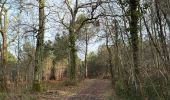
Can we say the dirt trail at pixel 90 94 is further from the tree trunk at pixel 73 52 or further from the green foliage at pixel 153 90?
the tree trunk at pixel 73 52

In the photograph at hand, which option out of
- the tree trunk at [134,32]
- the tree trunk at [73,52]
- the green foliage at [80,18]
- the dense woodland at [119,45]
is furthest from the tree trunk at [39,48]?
the green foliage at [80,18]

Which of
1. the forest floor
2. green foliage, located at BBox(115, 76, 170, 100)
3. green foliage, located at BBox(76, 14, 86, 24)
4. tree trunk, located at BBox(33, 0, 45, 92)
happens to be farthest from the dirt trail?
green foliage, located at BBox(76, 14, 86, 24)

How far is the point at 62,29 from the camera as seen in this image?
37.5 meters

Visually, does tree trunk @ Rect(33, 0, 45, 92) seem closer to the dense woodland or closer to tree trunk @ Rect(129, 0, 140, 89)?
the dense woodland

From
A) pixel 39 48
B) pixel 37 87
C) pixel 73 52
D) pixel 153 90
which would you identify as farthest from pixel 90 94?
pixel 73 52

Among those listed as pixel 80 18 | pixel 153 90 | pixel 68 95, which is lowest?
pixel 68 95

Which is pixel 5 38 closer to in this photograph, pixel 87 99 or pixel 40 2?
pixel 40 2

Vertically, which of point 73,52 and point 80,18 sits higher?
point 80,18

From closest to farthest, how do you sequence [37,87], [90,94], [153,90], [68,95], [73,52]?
[153,90] → [68,95] → [90,94] → [37,87] → [73,52]

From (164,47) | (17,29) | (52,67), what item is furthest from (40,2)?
(52,67)

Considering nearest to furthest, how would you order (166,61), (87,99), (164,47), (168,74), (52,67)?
(168,74), (166,61), (164,47), (87,99), (52,67)

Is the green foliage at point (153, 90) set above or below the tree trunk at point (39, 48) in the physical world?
below

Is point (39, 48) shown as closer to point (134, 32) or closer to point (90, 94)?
point (90, 94)

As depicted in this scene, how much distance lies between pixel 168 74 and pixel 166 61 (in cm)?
88
